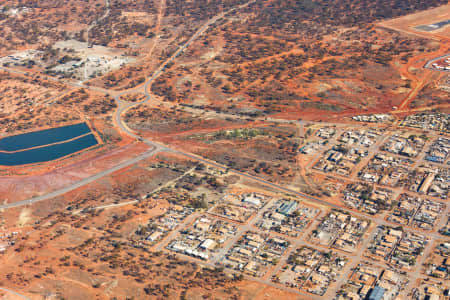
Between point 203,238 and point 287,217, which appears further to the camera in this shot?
point 287,217

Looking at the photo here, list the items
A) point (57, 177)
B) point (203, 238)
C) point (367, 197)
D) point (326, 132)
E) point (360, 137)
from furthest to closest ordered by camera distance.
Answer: point (326, 132) → point (360, 137) → point (57, 177) → point (367, 197) → point (203, 238)

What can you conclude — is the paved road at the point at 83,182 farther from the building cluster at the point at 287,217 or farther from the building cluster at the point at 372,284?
the building cluster at the point at 372,284

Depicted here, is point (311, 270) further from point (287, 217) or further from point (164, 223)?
point (164, 223)

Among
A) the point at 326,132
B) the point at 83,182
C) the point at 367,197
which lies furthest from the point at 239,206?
the point at 326,132

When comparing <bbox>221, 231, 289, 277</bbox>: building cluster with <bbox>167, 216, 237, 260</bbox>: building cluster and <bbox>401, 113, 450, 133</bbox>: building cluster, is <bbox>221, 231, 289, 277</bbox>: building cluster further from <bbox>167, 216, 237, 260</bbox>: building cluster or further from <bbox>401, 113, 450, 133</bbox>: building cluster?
<bbox>401, 113, 450, 133</bbox>: building cluster

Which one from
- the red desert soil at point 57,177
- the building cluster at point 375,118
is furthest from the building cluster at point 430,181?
the red desert soil at point 57,177

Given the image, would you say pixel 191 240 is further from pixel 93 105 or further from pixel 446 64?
pixel 446 64
